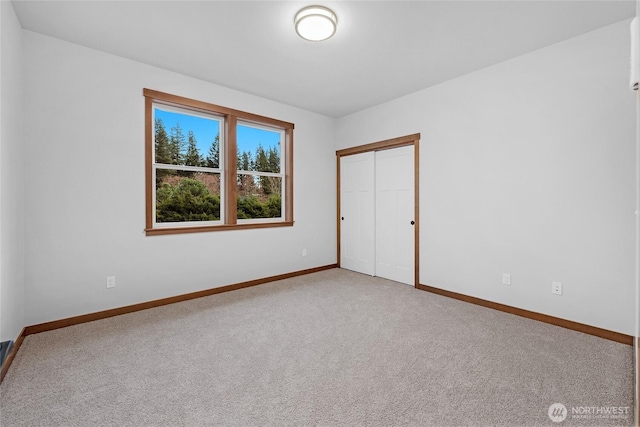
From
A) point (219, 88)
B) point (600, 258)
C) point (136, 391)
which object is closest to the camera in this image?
point (136, 391)

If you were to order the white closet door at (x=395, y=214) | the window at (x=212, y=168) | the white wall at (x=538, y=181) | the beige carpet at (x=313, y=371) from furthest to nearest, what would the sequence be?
the white closet door at (x=395, y=214) < the window at (x=212, y=168) < the white wall at (x=538, y=181) < the beige carpet at (x=313, y=371)

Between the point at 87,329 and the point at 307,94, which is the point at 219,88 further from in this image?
the point at 87,329

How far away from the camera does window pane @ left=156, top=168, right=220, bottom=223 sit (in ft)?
11.0

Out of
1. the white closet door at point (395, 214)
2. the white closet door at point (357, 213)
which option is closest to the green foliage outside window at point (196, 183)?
the white closet door at point (357, 213)

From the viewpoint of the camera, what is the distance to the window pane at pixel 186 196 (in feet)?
11.0

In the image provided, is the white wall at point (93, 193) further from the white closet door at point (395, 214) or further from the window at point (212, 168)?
the white closet door at point (395, 214)

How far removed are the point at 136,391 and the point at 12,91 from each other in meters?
2.36

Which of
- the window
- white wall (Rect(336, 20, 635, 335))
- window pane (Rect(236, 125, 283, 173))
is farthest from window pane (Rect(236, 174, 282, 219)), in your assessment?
white wall (Rect(336, 20, 635, 335))

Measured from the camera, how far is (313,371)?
6.36 ft

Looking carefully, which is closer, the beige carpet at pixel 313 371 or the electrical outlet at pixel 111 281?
the beige carpet at pixel 313 371

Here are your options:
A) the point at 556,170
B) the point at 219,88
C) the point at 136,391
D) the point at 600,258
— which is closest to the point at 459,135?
the point at 556,170

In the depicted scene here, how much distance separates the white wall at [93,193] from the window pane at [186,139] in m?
0.28

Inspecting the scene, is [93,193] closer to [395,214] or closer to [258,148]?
[258,148]

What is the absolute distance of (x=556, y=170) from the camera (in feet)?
8.84
